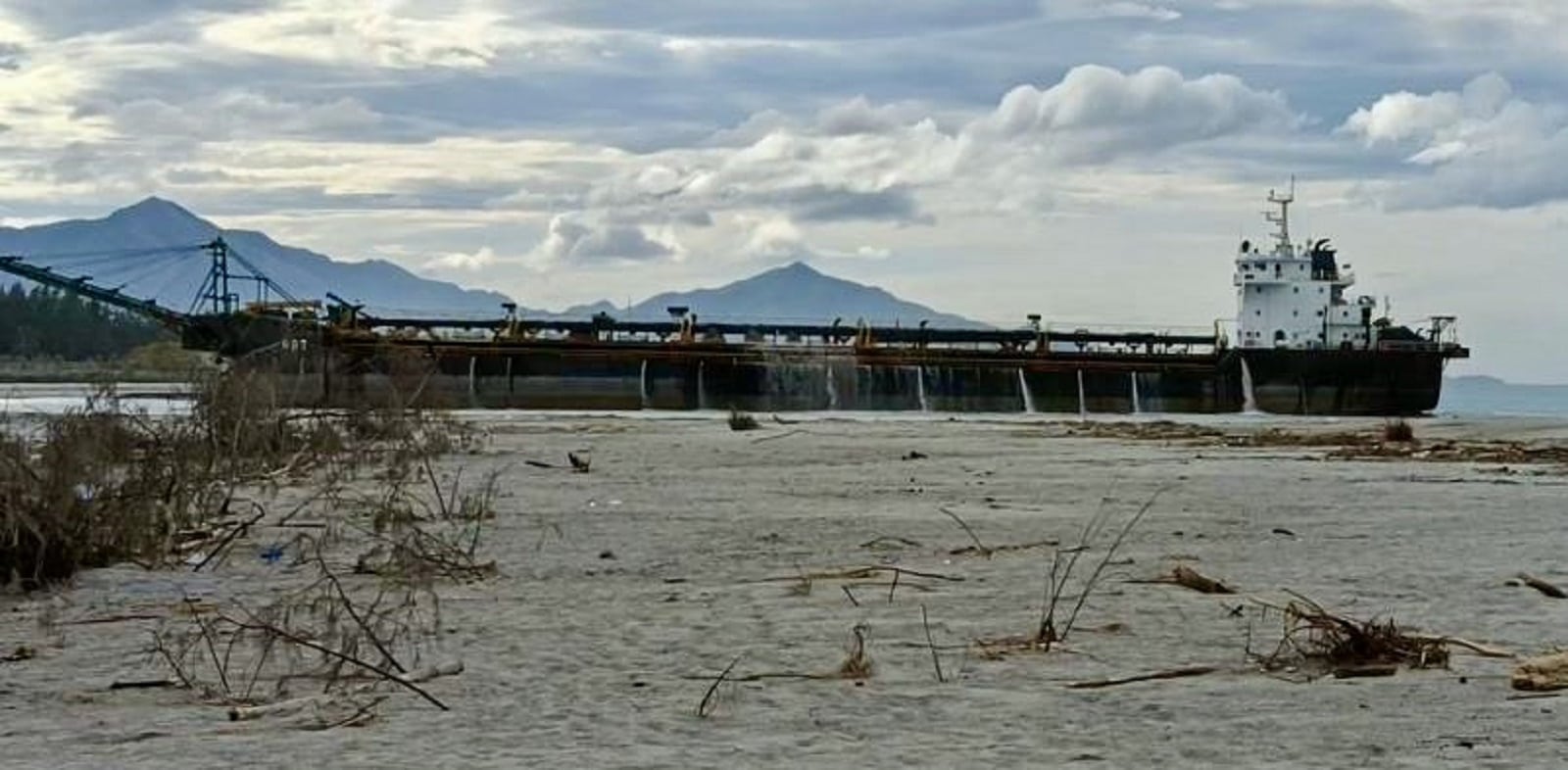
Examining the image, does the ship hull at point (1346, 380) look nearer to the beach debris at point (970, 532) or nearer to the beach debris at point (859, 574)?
the beach debris at point (970, 532)

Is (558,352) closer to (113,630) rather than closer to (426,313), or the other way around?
(426,313)

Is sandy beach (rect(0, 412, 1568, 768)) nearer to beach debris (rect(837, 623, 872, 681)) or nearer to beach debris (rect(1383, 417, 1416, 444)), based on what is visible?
beach debris (rect(837, 623, 872, 681))

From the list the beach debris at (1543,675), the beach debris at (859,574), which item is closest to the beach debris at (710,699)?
the beach debris at (1543,675)

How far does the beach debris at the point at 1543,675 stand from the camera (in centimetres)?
729

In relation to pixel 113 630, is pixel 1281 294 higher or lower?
higher

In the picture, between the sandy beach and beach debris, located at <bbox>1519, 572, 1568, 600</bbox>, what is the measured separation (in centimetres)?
9

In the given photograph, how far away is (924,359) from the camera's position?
67.2m

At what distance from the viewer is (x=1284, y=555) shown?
513 inches

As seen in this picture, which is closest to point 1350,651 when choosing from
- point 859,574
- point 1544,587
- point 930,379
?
point 1544,587

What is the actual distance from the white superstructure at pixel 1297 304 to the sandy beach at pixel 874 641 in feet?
171

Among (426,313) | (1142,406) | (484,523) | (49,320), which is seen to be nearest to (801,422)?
(1142,406)

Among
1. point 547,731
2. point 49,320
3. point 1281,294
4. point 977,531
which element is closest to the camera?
point 547,731

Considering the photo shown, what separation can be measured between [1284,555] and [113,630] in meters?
7.97

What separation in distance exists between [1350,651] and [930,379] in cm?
5921
